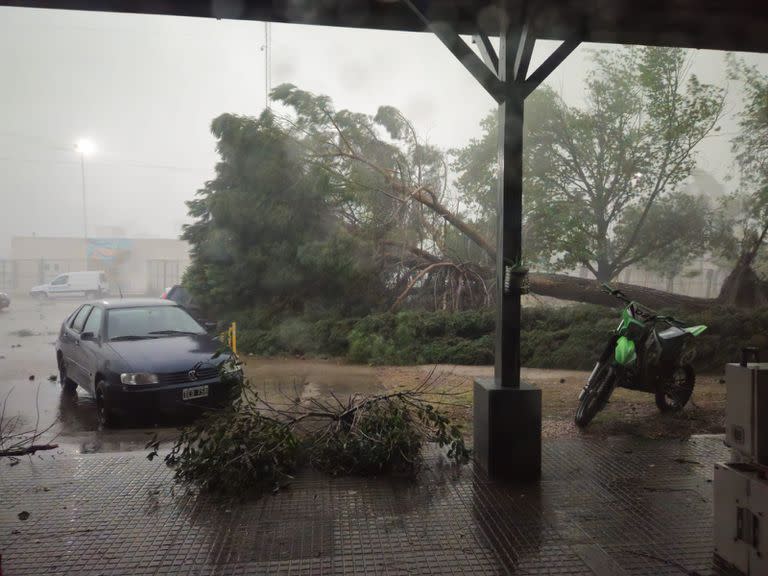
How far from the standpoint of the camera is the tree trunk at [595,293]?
8.07 m

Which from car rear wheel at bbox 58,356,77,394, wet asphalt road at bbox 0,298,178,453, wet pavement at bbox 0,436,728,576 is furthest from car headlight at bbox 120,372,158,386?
car rear wheel at bbox 58,356,77,394

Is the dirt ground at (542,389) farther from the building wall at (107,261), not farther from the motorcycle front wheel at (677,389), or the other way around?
the building wall at (107,261)

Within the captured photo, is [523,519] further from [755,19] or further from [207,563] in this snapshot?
[755,19]

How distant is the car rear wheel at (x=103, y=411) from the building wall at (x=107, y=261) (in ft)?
5.47

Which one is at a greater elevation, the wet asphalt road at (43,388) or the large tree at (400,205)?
the large tree at (400,205)

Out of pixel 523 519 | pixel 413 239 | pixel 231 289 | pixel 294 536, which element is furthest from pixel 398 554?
pixel 413 239

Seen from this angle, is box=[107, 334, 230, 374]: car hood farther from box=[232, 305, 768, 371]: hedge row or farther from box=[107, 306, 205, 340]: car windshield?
box=[232, 305, 768, 371]: hedge row

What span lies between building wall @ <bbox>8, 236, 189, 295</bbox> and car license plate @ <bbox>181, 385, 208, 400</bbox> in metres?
2.05

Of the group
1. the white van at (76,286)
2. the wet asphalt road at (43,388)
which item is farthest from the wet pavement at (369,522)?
the white van at (76,286)

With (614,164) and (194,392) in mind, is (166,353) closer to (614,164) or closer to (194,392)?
(194,392)

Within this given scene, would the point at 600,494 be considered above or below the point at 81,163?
below

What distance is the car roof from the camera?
257 inches

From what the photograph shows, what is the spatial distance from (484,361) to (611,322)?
5.98ft

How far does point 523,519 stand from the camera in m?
Result: 3.43
